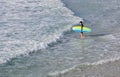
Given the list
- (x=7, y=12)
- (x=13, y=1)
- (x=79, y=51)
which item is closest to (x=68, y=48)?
(x=79, y=51)

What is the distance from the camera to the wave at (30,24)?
9287 millimetres

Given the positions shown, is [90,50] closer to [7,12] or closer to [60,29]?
[60,29]

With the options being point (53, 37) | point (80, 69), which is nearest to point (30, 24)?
point (53, 37)

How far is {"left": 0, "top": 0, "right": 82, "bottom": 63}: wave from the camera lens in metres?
9.29

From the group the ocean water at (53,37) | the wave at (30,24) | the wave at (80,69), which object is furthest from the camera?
the wave at (30,24)

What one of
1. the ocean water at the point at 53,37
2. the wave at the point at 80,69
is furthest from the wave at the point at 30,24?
the wave at the point at 80,69

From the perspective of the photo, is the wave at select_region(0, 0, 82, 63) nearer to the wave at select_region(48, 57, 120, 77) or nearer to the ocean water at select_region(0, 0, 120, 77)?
the ocean water at select_region(0, 0, 120, 77)

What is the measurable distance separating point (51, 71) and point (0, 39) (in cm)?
282

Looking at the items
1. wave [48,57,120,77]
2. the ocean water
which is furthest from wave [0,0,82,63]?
wave [48,57,120,77]

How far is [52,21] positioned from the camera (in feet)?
38.4

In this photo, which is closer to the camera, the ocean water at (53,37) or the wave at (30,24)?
the ocean water at (53,37)

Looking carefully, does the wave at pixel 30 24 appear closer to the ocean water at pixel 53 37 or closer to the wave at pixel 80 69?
the ocean water at pixel 53 37

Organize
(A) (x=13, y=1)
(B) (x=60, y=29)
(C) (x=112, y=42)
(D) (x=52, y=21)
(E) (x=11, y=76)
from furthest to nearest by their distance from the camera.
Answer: (A) (x=13, y=1) < (D) (x=52, y=21) < (B) (x=60, y=29) < (C) (x=112, y=42) < (E) (x=11, y=76)

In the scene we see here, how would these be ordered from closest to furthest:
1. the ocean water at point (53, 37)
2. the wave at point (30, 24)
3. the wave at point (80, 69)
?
1. the wave at point (80, 69)
2. the ocean water at point (53, 37)
3. the wave at point (30, 24)
